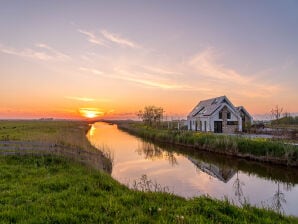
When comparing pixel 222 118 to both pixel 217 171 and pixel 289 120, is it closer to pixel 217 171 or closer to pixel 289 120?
pixel 217 171

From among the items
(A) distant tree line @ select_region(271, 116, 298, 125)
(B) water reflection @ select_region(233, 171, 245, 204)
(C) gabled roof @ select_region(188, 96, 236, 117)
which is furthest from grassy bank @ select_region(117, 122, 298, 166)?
(A) distant tree line @ select_region(271, 116, 298, 125)

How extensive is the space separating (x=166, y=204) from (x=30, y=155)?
28.4ft

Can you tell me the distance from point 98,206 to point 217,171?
13049 mm

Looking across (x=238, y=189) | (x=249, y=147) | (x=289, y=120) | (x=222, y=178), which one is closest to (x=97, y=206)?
(x=238, y=189)

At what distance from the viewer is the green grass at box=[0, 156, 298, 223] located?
5.52 meters

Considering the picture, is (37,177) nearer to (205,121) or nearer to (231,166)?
(231,166)

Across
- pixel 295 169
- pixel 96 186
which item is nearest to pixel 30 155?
pixel 96 186

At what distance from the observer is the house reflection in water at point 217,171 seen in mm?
16266

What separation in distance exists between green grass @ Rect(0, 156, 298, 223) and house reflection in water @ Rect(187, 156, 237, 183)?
9039mm

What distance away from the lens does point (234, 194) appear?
12.5m

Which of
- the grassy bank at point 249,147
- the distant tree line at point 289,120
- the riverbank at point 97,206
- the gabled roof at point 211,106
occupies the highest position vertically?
the gabled roof at point 211,106

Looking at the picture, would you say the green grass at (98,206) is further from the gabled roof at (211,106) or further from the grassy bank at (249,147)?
the gabled roof at (211,106)

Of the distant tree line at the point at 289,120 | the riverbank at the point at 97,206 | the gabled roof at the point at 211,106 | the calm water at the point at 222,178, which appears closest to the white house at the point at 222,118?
the gabled roof at the point at 211,106

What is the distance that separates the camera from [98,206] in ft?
20.5
